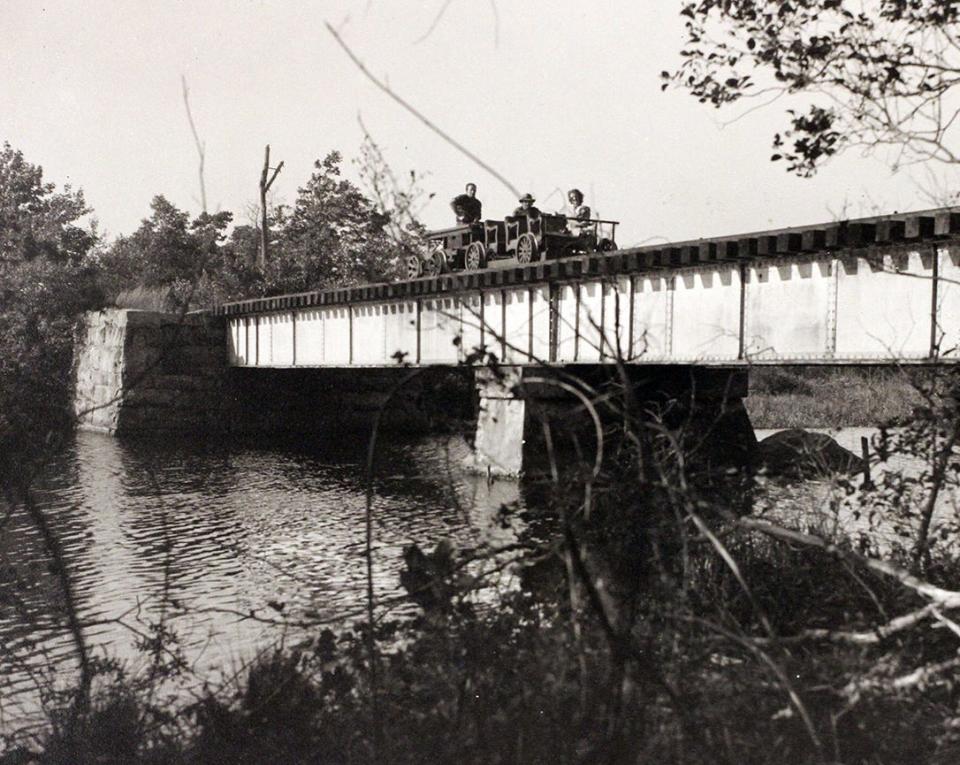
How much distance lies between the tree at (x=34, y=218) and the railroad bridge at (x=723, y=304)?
66.0 ft

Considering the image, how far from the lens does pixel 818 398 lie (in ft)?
126

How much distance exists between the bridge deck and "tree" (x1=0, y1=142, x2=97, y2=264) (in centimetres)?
2212

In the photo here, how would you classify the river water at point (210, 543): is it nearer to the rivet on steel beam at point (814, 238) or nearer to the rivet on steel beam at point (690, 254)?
the rivet on steel beam at point (690, 254)

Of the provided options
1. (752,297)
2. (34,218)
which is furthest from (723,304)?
(34,218)

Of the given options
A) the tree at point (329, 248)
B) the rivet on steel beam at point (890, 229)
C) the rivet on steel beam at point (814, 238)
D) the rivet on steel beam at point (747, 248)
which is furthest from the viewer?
the tree at point (329, 248)

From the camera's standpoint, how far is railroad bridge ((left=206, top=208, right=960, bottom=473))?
10664 millimetres

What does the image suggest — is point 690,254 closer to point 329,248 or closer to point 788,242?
point 788,242

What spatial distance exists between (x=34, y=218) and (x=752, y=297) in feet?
111

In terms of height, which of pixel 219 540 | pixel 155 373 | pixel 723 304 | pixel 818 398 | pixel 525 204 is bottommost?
pixel 219 540

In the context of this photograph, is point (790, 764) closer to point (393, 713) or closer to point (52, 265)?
point (393, 713)

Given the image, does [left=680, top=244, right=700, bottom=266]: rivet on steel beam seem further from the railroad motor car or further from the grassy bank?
the grassy bank

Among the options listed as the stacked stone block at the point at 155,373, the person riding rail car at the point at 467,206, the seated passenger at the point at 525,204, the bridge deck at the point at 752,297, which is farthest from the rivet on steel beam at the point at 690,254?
the stacked stone block at the point at 155,373

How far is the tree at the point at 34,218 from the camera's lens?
36.2 meters

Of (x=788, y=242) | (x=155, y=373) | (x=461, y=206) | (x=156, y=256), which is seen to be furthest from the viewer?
(x=156, y=256)
